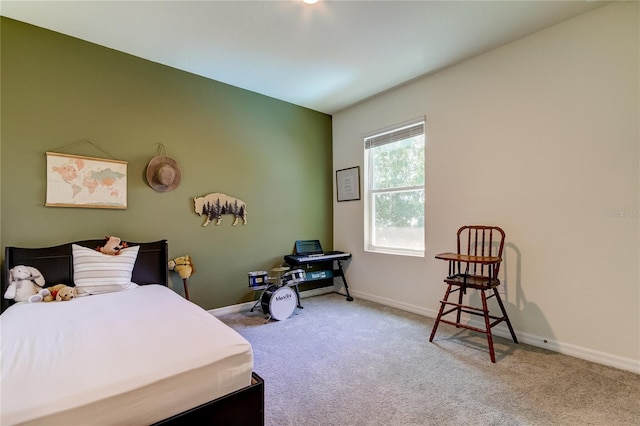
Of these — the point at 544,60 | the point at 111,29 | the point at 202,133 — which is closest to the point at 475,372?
the point at 544,60

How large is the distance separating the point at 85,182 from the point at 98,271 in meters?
0.82

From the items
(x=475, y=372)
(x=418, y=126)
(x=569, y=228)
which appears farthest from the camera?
(x=418, y=126)

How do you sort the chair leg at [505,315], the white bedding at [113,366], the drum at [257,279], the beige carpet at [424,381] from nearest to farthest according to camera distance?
the white bedding at [113,366] < the beige carpet at [424,381] < the chair leg at [505,315] < the drum at [257,279]

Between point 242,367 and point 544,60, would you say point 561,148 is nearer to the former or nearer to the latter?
point 544,60

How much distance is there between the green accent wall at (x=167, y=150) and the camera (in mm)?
2408

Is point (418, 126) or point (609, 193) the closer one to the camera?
point (609, 193)

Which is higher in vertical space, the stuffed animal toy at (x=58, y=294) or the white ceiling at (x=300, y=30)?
the white ceiling at (x=300, y=30)

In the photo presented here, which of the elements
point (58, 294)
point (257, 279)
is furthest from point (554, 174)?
point (58, 294)

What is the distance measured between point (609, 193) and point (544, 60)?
1.18 metres

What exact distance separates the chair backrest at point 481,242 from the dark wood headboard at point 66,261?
282cm

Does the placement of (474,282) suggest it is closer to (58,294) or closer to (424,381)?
(424,381)

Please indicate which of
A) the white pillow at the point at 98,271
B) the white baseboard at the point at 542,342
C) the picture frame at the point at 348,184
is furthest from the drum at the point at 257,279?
the picture frame at the point at 348,184

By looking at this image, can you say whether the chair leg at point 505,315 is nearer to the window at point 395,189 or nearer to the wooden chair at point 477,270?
the wooden chair at point 477,270

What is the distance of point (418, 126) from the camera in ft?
11.1
